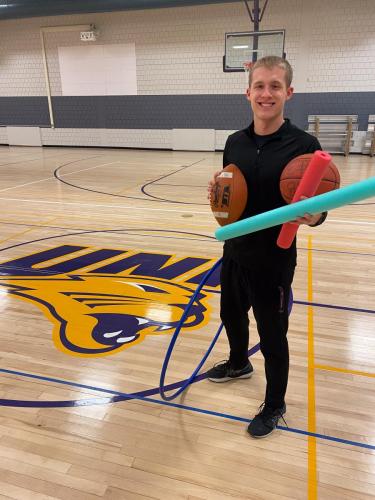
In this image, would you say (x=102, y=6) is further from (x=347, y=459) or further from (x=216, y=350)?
(x=347, y=459)

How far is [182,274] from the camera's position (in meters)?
3.89

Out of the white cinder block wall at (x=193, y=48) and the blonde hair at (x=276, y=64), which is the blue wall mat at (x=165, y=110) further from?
the blonde hair at (x=276, y=64)

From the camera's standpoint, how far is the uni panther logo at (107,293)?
9.49 ft

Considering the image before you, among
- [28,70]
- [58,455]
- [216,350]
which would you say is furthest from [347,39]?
[58,455]

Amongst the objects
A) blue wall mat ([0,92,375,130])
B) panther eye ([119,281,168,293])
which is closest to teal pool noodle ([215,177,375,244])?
panther eye ([119,281,168,293])

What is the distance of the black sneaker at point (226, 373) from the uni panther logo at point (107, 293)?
619 mm

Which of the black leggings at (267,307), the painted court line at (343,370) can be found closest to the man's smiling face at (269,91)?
the black leggings at (267,307)

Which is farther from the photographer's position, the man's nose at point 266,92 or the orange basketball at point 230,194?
the orange basketball at point 230,194

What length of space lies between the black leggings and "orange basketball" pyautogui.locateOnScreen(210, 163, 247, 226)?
0.29m

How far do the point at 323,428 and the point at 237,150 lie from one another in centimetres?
151

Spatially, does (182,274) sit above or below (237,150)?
below

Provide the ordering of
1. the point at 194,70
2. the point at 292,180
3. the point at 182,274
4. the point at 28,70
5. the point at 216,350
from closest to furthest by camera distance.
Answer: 1. the point at 292,180
2. the point at 216,350
3. the point at 182,274
4. the point at 194,70
5. the point at 28,70

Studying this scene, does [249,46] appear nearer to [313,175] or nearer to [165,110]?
[165,110]

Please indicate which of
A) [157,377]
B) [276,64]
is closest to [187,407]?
[157,377]
